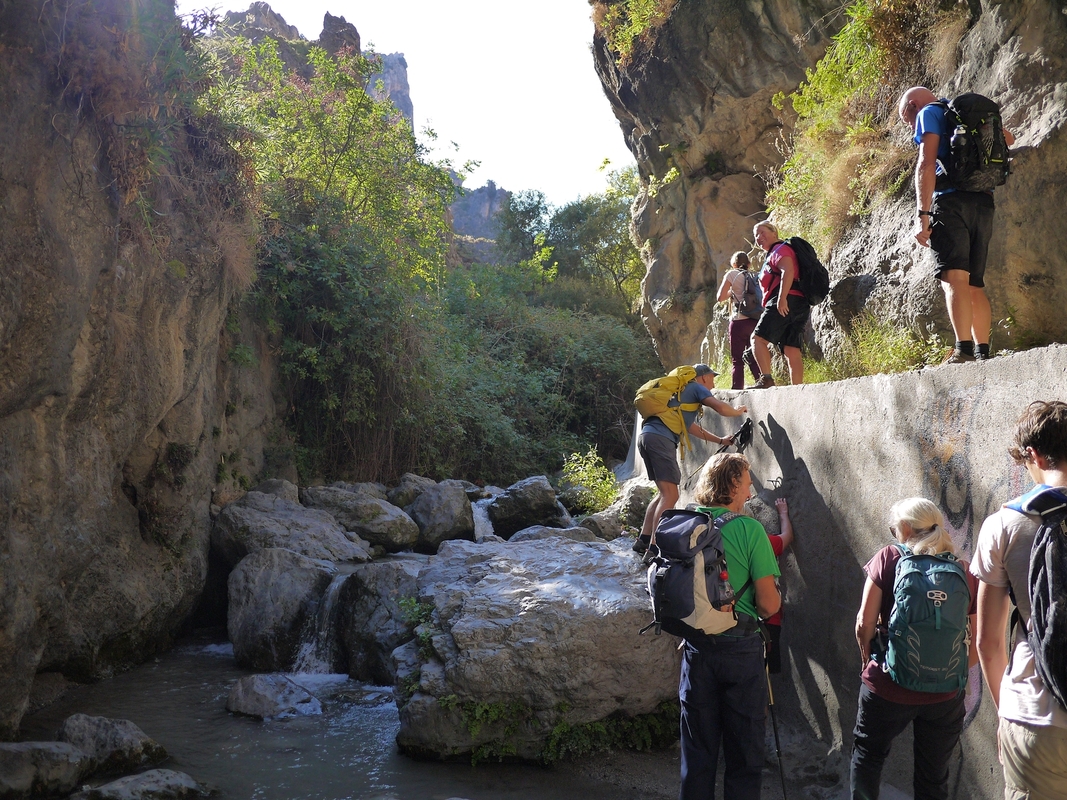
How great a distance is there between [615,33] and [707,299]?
17.1 ft

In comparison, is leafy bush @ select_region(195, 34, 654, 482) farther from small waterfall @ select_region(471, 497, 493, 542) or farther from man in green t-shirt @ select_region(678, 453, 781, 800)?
man in green t-shirt @ select_region(678, 453, 781, 800)

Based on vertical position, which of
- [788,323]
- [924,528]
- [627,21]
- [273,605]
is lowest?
[273,605]

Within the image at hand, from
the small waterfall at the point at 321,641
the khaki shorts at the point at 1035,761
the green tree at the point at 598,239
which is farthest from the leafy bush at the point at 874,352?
the green tree at the point at 598,239

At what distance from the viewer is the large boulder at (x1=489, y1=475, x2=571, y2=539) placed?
41.1 ft

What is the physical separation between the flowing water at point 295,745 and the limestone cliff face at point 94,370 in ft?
2.30

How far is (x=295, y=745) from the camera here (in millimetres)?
6152

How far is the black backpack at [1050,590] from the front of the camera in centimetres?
214

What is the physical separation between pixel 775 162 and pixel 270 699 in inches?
429

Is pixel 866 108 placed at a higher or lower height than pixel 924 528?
higher

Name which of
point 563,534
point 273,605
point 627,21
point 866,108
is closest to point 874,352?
point 866,108

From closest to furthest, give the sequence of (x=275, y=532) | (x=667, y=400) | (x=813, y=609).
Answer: (x=813, y=609) < (x=667, y=400) < (x=275, y=532)

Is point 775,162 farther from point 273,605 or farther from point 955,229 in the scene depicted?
point 273,605

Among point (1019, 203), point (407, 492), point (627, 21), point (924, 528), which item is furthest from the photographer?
point (627, 21)

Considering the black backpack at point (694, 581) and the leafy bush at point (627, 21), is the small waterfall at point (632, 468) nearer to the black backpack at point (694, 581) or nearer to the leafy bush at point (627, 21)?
the leafy bush at point (627, 21)
